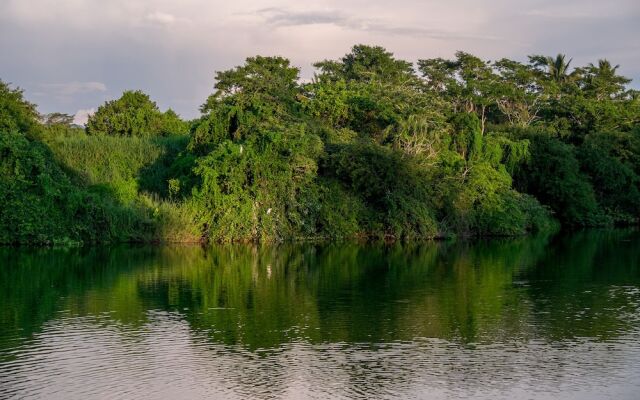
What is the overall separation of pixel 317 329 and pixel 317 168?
24.3 meters

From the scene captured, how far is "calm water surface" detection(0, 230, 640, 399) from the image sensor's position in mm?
12992

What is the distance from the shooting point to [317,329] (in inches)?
679

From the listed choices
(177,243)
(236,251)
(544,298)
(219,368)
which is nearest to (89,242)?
(177,243)

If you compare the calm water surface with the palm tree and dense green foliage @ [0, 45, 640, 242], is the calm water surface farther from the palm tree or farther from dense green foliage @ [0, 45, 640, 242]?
the palm tree

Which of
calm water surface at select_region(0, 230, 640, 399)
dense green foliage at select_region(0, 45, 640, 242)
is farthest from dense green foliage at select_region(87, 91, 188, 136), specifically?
calm water surface at select_region(0, 230, 640, 399)

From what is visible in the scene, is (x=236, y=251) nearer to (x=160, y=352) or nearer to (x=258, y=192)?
(x=258, y=192)

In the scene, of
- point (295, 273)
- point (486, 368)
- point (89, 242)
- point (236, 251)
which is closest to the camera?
point (486, 368)

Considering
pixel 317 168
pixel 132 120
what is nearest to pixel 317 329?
pixel 317 168

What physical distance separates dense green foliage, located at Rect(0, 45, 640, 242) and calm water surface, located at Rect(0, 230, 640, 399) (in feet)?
27.5

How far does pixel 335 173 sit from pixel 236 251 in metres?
8.39

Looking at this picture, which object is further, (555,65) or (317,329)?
(555,65)

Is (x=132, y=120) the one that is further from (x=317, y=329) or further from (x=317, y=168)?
(x=317, y=329)

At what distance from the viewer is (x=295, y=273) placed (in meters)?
27.5

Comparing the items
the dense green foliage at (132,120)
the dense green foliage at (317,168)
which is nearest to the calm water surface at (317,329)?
the dense green foliage at (317,168)
